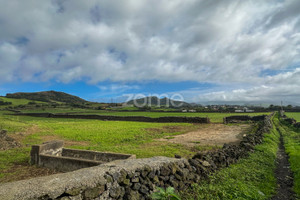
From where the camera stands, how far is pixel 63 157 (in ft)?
26.5

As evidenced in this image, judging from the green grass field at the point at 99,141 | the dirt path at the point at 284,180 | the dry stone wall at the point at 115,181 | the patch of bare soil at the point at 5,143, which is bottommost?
the dirt path at the point at 284,180

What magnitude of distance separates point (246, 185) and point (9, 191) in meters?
6.67

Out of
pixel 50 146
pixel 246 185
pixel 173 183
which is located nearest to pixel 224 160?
pixel 246 185

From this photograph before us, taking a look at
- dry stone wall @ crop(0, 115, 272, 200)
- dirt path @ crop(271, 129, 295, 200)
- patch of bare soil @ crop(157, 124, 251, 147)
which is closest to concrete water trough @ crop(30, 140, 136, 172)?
dry stone wall @ crop(0, 115, 272, 200)

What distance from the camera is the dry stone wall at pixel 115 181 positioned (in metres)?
3.13

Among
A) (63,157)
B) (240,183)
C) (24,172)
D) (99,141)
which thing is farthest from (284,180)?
(99,141)

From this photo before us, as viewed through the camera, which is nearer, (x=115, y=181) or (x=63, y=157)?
(x=115, y=181)

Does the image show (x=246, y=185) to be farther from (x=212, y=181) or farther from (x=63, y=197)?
(x=63, y=197)

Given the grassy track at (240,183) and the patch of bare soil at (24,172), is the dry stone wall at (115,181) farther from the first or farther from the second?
the patch of bare soil at (24,172)

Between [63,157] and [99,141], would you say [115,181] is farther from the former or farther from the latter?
[99,141]

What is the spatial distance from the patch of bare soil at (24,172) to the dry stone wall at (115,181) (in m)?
4.78

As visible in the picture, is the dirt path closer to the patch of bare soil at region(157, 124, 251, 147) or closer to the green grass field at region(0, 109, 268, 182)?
the green grass field at region(0, 109, 268, 182)

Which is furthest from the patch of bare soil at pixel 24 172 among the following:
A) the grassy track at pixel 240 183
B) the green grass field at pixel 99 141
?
the grassy track at pixel 240 183

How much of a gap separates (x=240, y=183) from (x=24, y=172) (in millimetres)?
8679
